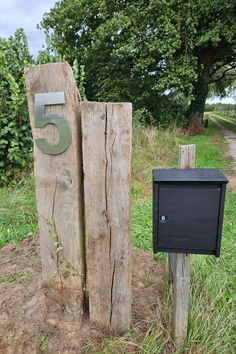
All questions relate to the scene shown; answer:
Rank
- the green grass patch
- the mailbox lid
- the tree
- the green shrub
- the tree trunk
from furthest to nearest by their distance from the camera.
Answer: the tree trunk < the tree < the green shrub < the green grass patch < the mailbox lid

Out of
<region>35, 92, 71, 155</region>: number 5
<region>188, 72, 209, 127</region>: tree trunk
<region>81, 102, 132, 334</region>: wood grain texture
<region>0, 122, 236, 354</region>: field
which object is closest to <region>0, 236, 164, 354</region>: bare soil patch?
<region>0, 122, 236, 354</region>: field

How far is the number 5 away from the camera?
1248 mm

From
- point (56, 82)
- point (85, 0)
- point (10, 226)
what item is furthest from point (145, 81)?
point (56, 82)

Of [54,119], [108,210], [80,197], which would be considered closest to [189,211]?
[108,210]

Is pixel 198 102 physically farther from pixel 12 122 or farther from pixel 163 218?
pixel 163 218

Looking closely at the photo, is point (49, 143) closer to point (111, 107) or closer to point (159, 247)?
point (111, 107)

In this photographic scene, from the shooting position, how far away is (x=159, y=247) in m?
1.28

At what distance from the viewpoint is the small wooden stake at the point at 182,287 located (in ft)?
4.28

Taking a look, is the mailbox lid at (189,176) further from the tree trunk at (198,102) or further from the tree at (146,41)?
the tree trunk at (198,102)

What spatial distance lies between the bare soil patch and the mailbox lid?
905 mm

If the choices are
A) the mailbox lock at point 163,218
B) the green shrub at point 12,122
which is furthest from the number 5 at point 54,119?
the green shrub at point 12,122

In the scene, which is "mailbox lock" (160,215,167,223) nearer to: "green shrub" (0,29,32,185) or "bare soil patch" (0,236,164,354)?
"bare soil patch" (0,236,164,354)

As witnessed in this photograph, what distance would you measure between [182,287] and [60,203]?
808mm

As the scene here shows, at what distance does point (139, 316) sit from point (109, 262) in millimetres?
520
